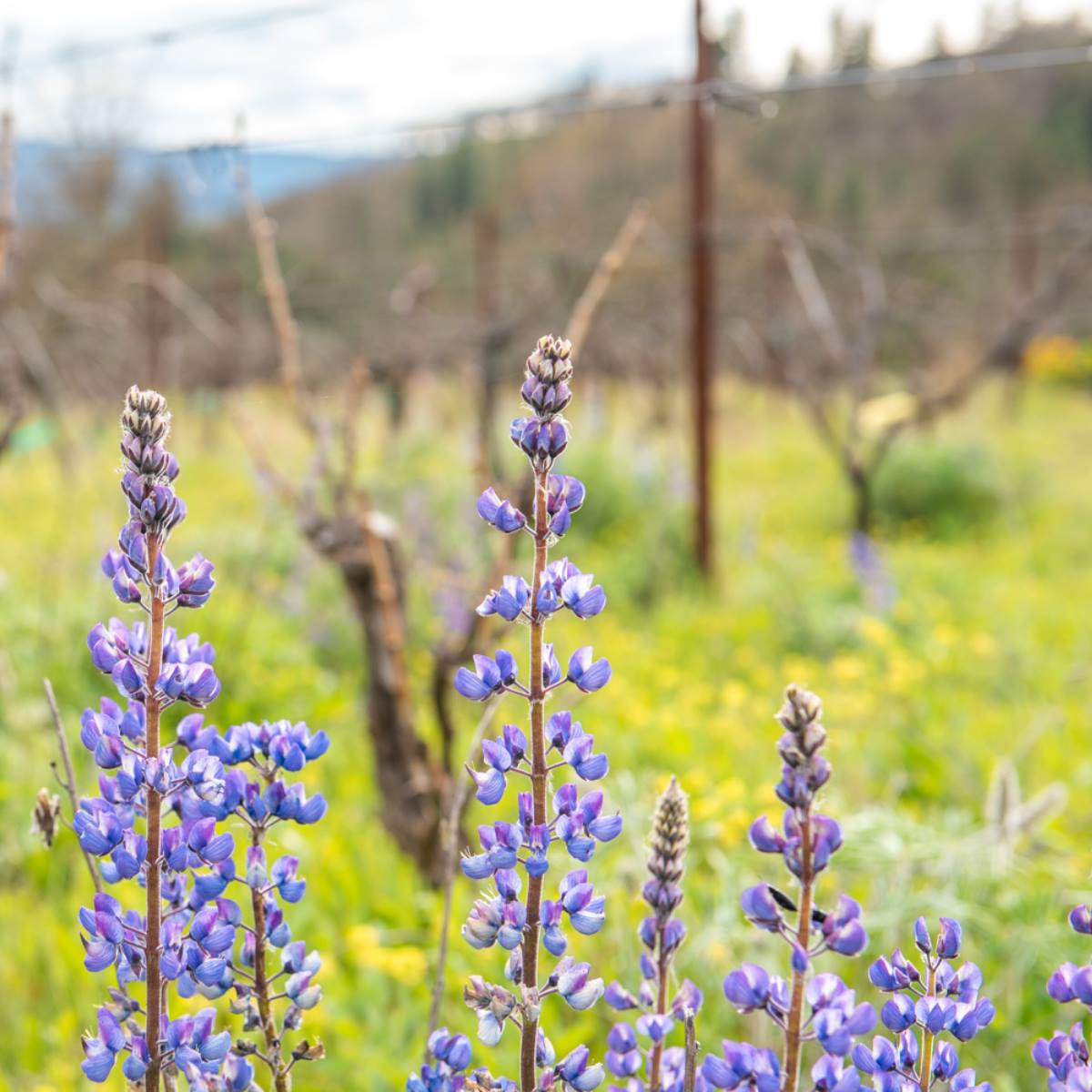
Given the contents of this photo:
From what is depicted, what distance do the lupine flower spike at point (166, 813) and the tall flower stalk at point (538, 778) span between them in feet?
0.62

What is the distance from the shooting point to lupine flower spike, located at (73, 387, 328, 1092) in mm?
854

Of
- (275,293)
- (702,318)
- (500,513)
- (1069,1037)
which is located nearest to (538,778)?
(500,513)

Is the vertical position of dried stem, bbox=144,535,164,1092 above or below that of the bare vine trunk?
above

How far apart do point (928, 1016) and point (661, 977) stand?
0.74 ft

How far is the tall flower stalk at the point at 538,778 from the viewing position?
2.84 feet

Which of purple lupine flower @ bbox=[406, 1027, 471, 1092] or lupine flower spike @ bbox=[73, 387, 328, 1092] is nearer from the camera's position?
lupine flower spike @ bbox=[73, 387, 328, 1092]

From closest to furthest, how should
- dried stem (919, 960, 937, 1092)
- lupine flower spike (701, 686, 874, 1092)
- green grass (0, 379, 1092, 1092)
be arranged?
lupine flower spike (701, 686, 874, 1092) < dried stem (919, 960, 937, 1092) < green grass (0, 379, 1092, 1092)

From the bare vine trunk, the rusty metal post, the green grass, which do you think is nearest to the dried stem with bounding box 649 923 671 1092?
the green grass

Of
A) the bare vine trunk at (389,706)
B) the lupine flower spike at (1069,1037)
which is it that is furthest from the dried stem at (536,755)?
the bare vine trunk at (389,706)

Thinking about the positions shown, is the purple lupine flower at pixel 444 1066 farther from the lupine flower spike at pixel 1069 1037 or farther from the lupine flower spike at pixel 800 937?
the lupine flower spike at pixel 1069 1037

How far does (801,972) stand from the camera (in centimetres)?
82

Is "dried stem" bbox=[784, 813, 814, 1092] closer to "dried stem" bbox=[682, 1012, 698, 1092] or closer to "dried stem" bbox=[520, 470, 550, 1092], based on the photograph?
"dried stem" bbox=[682, 1012, 698, 1092]

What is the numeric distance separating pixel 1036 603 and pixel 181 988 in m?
5.92

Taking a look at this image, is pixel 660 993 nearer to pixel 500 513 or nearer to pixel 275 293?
pixel 500 513
